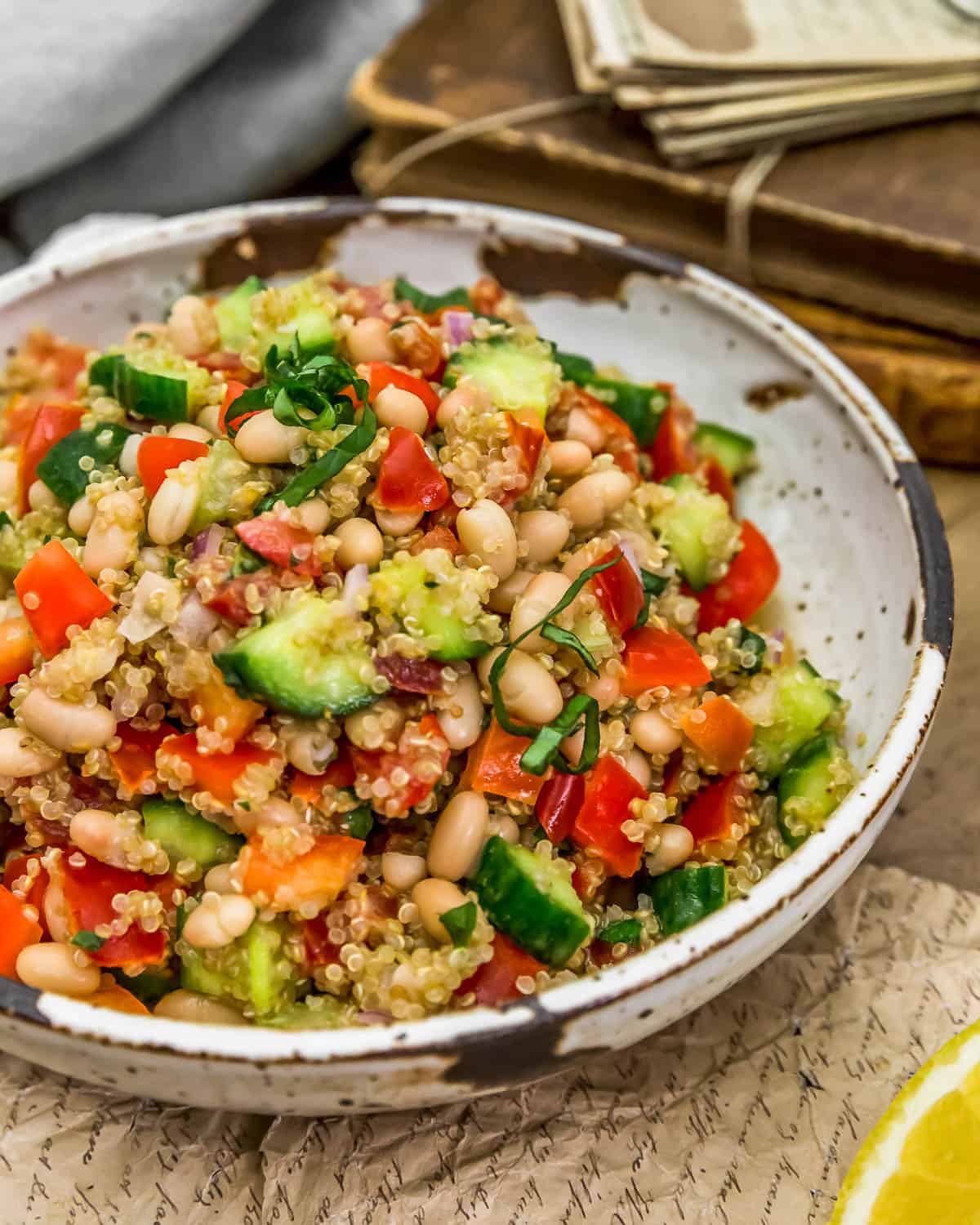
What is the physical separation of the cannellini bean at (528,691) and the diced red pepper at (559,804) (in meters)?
0.11

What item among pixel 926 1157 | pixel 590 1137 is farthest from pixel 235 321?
pixel 926 1157

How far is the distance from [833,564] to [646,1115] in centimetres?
127

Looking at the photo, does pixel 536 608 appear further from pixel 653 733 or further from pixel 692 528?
pixel 692 528

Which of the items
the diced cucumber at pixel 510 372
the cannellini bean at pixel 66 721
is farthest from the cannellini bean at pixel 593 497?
→ the cannellini bean at pixel 66 721

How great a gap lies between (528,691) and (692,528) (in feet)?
2.21

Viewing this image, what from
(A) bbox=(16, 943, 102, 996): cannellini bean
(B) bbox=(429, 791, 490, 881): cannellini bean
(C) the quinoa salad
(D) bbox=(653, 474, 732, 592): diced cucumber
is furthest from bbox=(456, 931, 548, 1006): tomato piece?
(D) bbox=(653, 474, 732, 592): diced cucumber

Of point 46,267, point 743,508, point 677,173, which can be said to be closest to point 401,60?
point 677,173

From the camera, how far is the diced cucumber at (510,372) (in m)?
2.37

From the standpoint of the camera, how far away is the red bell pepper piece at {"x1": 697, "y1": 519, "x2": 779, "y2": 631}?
2578 millimetres

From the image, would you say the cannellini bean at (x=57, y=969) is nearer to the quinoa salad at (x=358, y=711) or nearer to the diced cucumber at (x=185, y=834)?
the quinoa salad at (x=358, y=711)

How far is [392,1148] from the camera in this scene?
2.21 m

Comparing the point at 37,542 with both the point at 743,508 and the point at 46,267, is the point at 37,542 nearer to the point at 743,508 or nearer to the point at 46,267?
the point at 46,267

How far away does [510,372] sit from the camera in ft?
7.88

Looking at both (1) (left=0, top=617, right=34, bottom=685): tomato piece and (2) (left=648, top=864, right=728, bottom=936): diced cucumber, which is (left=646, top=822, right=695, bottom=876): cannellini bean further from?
(1) (left=0, top=617, right=34, bottom=685): tomato piece
